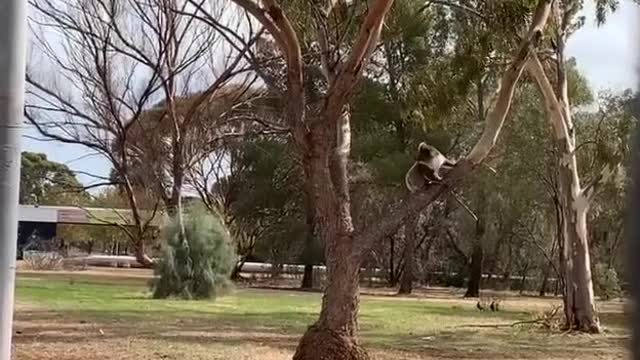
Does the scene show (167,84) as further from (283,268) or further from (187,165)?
(283,268)

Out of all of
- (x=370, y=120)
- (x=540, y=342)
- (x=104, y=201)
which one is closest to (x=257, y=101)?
(x=370, y=120)

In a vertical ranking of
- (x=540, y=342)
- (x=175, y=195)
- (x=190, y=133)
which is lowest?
(x=540, y=342)

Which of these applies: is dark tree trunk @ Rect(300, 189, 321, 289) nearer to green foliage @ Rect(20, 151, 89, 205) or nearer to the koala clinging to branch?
green foliage @ Rect(20, 151, 89, 205)

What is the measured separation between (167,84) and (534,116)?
13580 millimetres

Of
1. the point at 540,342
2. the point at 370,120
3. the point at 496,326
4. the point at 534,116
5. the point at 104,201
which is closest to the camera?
the point at 540,342

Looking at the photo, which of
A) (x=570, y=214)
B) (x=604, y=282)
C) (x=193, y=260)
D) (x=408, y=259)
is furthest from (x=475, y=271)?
(x=570, y=214)

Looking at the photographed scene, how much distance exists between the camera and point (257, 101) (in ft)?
124

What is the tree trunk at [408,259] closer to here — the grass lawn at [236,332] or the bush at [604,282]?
the bush at [604,282]

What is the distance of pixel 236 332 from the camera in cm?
1808

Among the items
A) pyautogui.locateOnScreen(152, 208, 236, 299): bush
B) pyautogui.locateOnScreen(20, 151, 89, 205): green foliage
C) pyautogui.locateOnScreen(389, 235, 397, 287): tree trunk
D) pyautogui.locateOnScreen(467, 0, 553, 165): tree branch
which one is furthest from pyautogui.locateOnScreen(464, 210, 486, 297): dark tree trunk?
pyautogui.locateOnScreen(467, 0, 553, 165): tree branch

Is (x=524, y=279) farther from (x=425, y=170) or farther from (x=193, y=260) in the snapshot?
(x=425, y=170)

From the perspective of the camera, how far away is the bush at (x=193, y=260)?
2816 centimetres

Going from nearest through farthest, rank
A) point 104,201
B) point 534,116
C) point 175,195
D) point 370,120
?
point 175,195
point 534,116
point 370,120
point 104,201

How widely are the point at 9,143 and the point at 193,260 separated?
68.5ft
